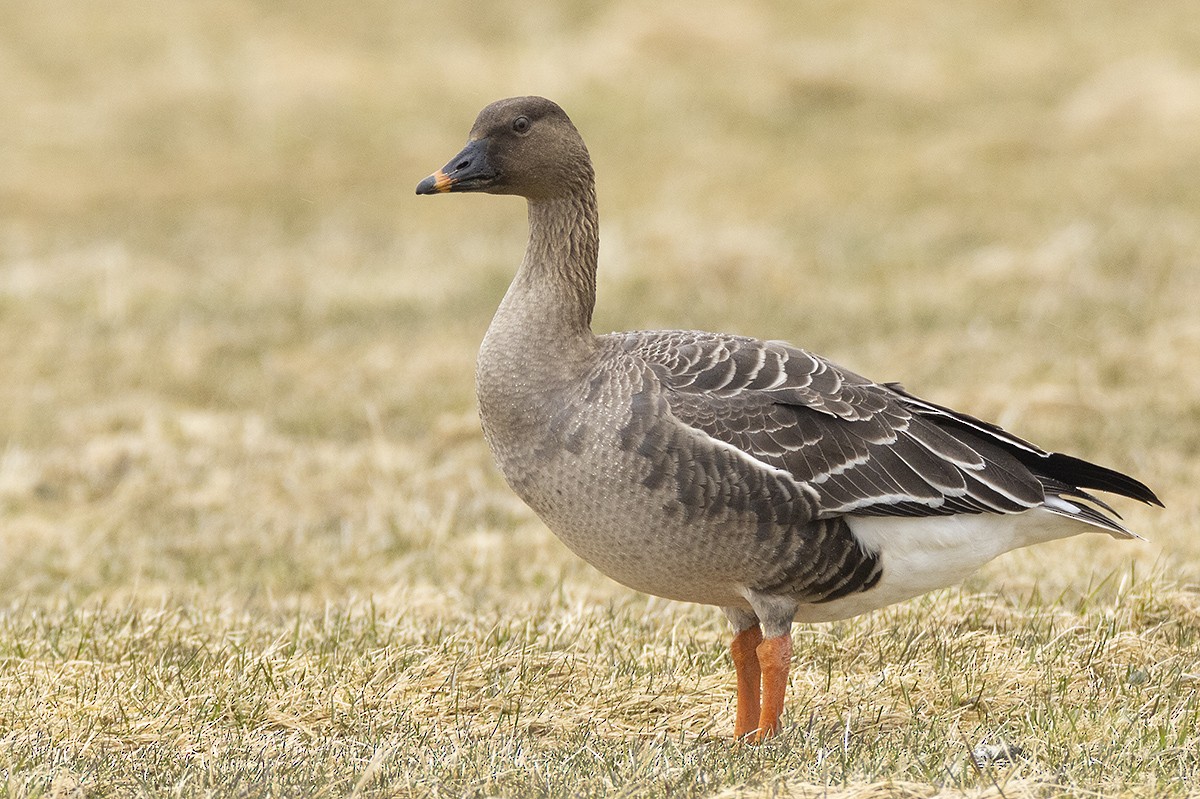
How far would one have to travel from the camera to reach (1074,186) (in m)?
18.2

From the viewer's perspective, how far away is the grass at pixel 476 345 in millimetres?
5152

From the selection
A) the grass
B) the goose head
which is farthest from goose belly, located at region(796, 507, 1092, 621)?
the goose head

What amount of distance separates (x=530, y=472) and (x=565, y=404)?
27cm

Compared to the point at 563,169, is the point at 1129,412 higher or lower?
lower

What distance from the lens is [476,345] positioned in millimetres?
13078

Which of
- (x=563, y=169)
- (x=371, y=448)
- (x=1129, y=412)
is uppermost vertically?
(x=563, y=169)

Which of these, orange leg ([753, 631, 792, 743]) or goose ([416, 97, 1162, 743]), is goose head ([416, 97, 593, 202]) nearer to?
goose ([416, 97, 1162, 743])

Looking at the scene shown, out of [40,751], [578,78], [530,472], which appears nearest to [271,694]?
[40,751]

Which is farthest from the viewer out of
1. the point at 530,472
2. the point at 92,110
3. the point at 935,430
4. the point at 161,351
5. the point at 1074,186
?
the point at 92,110

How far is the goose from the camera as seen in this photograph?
519 centimetres

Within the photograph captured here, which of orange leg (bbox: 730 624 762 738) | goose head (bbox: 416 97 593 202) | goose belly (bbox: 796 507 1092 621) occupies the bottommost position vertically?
orange leg (bbox: 730 624 762 738)

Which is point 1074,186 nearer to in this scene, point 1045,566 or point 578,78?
point 578,78

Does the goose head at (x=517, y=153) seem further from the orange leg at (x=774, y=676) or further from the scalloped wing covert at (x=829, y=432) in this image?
the orange leg at (x=774, y=676)

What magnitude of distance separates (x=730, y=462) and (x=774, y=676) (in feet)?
2.53
